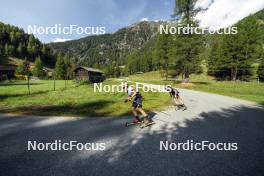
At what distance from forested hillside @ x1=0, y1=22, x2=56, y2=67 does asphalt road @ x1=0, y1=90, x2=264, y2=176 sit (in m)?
159

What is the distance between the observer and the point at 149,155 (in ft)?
18.1

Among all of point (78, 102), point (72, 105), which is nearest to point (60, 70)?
point (78, 102)

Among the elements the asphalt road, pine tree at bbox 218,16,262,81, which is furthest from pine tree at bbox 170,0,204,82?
the asphalt road

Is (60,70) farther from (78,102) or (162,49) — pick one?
(78,102)

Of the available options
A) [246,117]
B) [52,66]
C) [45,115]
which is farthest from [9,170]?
[52,66]

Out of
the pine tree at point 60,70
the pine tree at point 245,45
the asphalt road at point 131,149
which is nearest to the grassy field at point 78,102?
the asphalt road at point 131,149

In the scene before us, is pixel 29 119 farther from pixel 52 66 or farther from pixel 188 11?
pixel 52 66

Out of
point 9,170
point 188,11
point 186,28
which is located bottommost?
point 9,170

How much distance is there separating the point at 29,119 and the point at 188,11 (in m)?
32.1

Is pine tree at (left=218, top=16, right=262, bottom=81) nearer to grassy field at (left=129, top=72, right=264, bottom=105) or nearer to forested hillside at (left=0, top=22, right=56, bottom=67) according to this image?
grassy field at (left=129, top=72, right=264, bottom=105)

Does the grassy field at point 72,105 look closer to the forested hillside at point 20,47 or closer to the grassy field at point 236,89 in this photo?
the grassy field at point 236,89

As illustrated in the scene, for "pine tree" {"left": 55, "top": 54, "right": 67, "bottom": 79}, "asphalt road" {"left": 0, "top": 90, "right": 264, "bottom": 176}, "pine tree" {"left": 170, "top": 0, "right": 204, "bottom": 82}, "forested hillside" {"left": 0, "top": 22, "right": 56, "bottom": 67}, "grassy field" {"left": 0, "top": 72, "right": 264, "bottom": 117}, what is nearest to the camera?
"asphalt road" {"left": 0, "top": 90, "right": 264, "bottom": 176}

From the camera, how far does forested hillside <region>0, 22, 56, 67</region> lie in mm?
140000

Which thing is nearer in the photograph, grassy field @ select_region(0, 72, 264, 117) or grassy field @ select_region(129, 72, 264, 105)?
grassy field @ select_region(0, 72, 264, 117)
